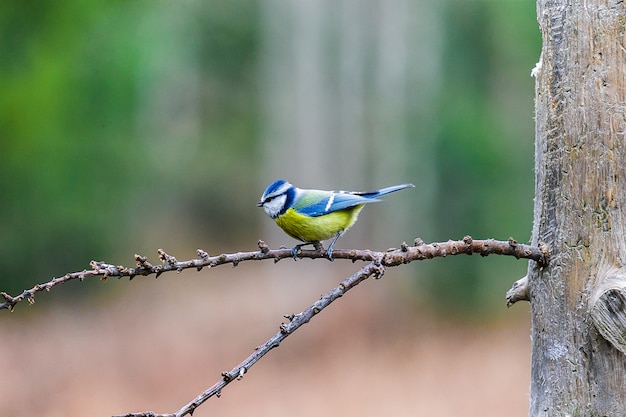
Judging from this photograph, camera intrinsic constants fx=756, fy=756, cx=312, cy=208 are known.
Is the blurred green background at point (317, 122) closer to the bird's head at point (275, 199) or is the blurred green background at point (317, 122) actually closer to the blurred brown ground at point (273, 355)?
the blurred brown ground at point (273, 355)

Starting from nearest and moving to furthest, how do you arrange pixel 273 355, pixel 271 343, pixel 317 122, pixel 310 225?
pixel 271 343 < pixel 310 225 < pixel 273 355 < pixel 317 122

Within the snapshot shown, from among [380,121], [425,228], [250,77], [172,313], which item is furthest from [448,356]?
[250,77]

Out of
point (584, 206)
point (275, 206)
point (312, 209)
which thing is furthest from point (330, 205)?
point (584, 206)

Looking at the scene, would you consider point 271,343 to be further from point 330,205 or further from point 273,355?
point 273,355

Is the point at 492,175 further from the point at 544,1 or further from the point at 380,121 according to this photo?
the point at 544,1

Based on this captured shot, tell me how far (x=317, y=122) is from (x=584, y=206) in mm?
9403

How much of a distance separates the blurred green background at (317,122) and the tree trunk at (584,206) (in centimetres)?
731

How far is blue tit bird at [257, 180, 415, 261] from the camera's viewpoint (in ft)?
10.2

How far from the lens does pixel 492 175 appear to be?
468 inches

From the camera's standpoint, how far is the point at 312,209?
10.3 ft

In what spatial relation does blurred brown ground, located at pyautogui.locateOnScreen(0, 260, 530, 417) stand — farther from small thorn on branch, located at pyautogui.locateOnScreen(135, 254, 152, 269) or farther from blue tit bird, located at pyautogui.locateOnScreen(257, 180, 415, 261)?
small thorn on branch, located at pyautogui.locateOnScreen(135, 254, 152, 269)

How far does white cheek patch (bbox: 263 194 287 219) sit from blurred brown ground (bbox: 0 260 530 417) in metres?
5.55

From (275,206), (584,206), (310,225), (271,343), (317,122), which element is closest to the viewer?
(271,343)

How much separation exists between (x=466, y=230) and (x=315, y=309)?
10566 mm
